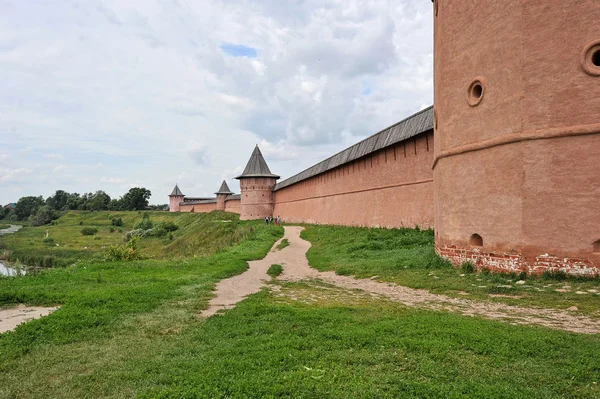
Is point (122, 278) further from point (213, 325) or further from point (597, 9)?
point (597, 9)

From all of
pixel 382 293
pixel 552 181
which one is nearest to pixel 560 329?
pixel 382 293

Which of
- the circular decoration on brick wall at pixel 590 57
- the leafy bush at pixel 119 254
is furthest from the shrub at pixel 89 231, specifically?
the circular decoration on brick wall at pixel 590 57

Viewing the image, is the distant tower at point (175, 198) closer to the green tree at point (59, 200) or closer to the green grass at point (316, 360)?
the green tree at point (59, 200)

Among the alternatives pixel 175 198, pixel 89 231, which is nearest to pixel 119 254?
pixel 89 231

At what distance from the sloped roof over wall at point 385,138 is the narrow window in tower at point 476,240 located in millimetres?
4605

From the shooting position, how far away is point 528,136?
20.0 ft

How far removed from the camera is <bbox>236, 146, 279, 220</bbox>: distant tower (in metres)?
32.7

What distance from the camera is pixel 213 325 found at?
4.12 metres

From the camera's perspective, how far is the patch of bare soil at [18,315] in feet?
13.7

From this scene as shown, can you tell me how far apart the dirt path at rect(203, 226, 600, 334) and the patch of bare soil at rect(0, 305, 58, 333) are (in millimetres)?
1974

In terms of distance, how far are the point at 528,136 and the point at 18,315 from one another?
752 cm

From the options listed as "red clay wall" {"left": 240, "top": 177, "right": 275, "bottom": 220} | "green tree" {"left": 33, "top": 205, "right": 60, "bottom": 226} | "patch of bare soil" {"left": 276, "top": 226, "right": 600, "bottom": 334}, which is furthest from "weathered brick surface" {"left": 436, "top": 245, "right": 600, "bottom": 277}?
"green tree" {"left": 33, "top": 205, "right": 60, "bottom": 226}

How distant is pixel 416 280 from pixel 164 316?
4098mm

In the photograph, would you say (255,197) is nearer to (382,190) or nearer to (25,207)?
(382,190)
